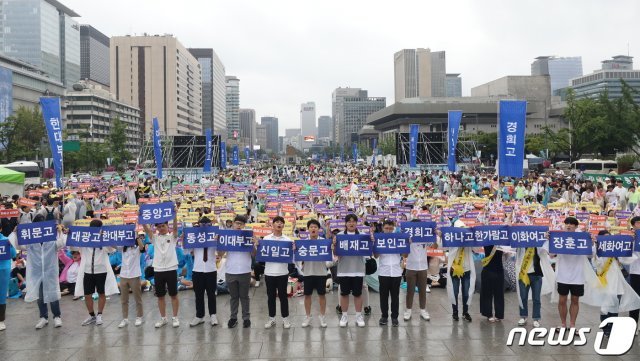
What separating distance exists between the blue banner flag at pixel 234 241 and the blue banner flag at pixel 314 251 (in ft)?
2.70

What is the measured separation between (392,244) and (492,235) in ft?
5.59

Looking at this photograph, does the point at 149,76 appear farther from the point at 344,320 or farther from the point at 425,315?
the point at 425,315

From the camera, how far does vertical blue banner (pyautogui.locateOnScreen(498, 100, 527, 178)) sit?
11930 millimetres

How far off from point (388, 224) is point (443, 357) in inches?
88.7

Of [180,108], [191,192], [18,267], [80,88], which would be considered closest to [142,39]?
[180,108]

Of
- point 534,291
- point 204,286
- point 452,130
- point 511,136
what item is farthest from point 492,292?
point 452,130

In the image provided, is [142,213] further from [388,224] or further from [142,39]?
[142,39]

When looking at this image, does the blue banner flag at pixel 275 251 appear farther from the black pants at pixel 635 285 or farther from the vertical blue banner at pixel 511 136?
the vertical blue banner at pixel 511 136

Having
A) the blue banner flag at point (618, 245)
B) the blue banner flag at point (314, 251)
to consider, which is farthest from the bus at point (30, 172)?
the blue banner flag at point (618, 245)

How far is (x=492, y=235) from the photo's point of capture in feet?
27.0

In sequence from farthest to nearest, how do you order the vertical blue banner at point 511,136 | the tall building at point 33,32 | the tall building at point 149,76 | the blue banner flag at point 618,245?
the tall building at point 33,32
the tall building at point 149,76
the vertical blue banner at point 511,136
the blue banner flag at point 618,245

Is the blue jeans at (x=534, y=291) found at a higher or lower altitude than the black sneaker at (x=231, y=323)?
higher

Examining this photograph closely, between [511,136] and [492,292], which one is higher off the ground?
[511,136]

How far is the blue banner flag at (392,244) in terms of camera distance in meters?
8.07
